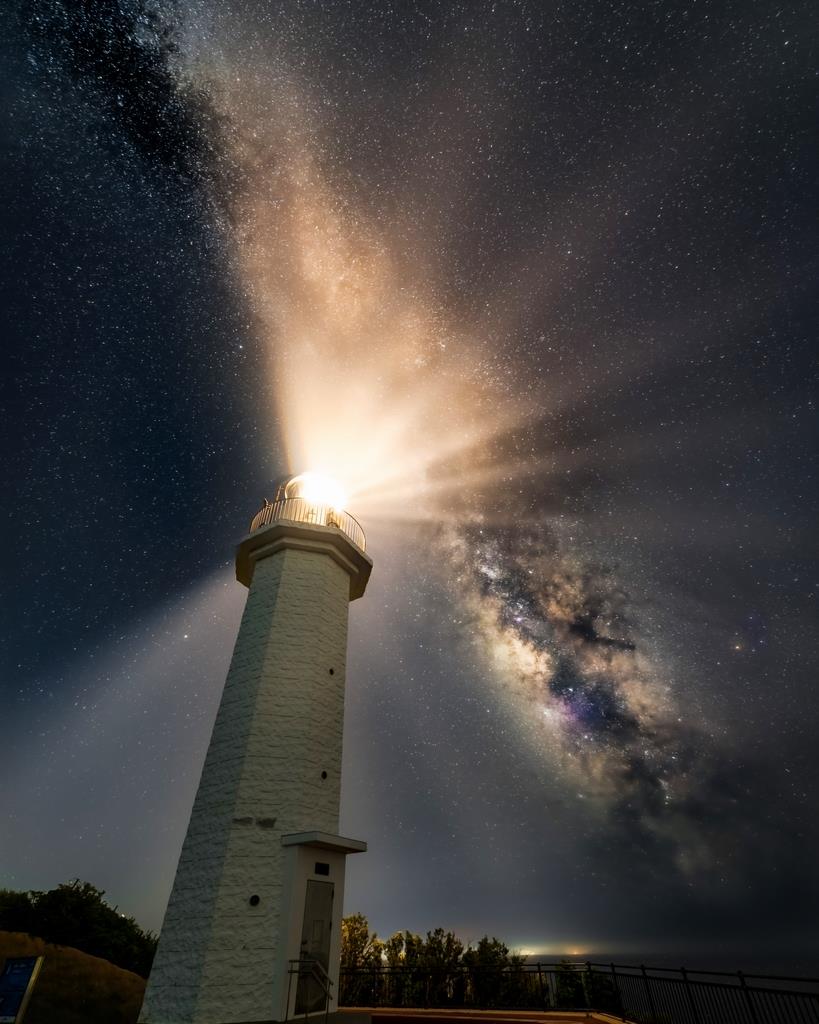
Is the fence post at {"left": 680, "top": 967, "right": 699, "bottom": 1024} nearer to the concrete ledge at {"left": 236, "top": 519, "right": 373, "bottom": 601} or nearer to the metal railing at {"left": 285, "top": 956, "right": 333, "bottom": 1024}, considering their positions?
the metal railing at {"left": 285, "top": 956, "right": 333, "bottom": 1024}

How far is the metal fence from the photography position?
8.92 m

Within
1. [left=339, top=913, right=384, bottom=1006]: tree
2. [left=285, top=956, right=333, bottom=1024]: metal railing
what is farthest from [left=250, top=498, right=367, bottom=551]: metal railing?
[left=339, top=913, right=384, bottom=1006]: tree

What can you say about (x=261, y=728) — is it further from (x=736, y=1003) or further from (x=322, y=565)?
(x=736, y=1003)

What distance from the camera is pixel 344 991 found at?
1616 centimetres

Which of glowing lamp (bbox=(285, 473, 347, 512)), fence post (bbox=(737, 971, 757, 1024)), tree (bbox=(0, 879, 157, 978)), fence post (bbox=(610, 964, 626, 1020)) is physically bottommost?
fence post (bbox=(737, 971, 757, 1024))

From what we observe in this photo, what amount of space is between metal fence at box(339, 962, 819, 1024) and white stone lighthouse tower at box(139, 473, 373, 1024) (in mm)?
6327

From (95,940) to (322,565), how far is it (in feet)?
51.7

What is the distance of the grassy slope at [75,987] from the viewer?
51.1 ft

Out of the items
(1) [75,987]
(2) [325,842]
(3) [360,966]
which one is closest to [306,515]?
(2) [325,842]

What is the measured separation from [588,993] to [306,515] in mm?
14307

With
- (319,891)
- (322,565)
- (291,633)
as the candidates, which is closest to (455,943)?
(319,891)

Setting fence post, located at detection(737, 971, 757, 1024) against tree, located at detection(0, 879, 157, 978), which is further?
tree, located at detection(0, 879, 157, 978)

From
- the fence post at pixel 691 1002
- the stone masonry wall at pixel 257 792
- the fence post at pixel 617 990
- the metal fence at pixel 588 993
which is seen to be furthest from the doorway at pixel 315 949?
the fence post at pixel 691 1002

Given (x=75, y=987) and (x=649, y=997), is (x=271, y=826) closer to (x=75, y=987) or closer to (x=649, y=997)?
(x=649, y=997)
